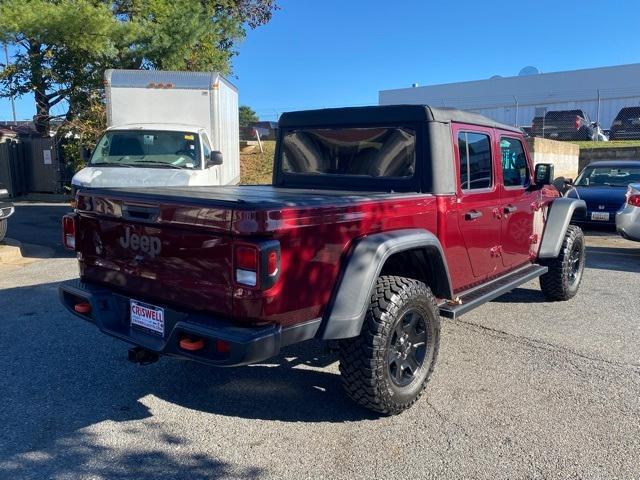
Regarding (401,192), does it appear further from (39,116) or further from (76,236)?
(39,116)

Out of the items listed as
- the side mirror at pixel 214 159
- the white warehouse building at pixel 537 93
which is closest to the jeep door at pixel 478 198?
the side mirror at pixel 214 159

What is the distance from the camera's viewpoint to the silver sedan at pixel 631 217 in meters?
8.48

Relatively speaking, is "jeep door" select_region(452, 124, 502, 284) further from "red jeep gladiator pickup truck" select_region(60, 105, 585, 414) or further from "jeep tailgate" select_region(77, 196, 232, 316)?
"jeep tailgate" select_region(77, 196, 232, 316)

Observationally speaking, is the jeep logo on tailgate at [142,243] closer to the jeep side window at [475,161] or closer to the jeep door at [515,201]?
the jeep side window at [475,161]

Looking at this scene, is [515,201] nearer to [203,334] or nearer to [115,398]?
[203,334]

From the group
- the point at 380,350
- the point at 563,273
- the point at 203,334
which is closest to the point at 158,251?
the point at 203,334

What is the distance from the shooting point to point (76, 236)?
3.91m

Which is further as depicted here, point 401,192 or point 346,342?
point 401,192

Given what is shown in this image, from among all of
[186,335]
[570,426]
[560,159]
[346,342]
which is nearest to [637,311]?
[570,426]

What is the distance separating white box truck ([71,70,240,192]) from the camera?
8625mm

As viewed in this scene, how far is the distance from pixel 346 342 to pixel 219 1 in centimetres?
2050

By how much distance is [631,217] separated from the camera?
28.1ft

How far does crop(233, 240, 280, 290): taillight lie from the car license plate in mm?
691

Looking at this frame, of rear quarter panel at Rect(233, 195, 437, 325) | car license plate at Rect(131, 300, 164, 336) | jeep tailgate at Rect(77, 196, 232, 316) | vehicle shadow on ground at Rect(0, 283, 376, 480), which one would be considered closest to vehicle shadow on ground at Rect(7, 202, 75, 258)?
vehicle shadow on ground at Rect(0, 283, 376, 480)
